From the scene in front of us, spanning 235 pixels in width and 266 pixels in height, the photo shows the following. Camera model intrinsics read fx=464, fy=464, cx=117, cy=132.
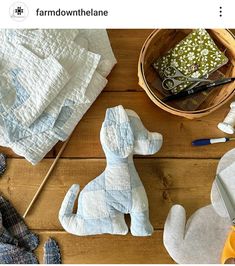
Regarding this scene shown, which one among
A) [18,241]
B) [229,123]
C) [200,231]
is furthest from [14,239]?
[229,123]

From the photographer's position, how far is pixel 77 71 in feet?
3.13

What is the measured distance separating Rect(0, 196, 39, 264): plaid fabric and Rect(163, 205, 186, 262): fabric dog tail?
0.27m

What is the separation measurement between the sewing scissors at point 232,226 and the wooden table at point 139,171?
0.10ft

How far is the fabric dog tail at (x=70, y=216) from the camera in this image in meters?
0.92

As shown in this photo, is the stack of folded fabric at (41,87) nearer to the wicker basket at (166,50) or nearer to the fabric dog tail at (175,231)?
the wicker basket at (166,50)

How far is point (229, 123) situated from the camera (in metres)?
0.96

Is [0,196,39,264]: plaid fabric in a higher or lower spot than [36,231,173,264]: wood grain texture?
higher

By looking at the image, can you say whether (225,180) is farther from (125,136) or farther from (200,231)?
(125,136)

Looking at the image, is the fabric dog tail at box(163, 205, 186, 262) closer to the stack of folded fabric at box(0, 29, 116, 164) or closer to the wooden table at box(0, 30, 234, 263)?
the wooden table at box(0, 30, 234, 263)

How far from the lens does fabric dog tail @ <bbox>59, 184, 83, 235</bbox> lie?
922 mm
